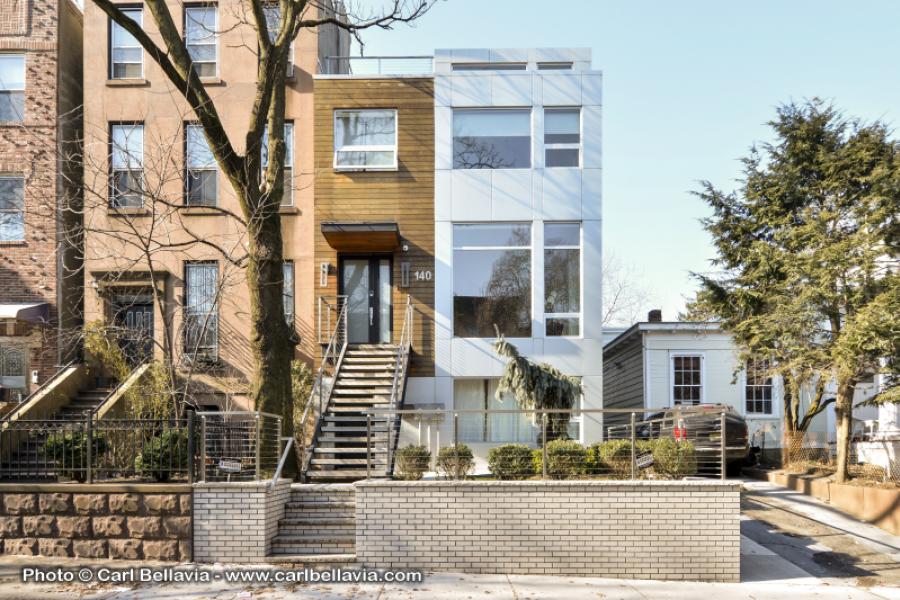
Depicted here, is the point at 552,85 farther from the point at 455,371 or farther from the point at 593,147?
the point at 455,371

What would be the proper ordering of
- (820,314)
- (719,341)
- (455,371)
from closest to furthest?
(820,314), (455,371), (719,341)

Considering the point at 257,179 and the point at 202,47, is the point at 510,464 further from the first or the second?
the point at 202,47

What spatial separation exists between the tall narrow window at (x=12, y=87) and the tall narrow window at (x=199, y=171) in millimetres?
3776

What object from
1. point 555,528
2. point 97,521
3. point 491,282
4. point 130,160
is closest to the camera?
point 555,528

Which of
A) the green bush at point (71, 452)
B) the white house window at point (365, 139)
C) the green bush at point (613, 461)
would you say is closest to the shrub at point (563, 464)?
the green bush at point (613, 461)

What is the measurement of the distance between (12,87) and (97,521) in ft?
38.1

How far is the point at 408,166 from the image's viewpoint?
16453 mm

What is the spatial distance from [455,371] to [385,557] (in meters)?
6.74

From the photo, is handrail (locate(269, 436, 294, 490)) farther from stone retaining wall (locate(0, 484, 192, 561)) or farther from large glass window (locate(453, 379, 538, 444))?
large glass window (locate(453, 379, 538, 444))

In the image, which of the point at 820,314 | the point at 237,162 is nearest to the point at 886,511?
the point at 820,314

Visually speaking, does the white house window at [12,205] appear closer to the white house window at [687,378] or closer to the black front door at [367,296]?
the black front door at [367,296]

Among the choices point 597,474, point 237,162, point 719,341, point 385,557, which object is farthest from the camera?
point 719,341

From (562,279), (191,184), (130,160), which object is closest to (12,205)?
(130,160)

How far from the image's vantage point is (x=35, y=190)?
1616cm
